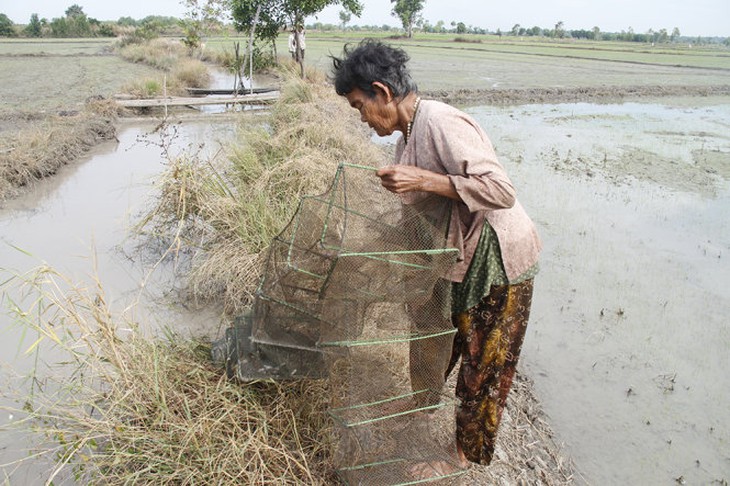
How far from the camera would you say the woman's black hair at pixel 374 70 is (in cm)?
147

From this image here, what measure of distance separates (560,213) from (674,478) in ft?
11.4

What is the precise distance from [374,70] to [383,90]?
2.6 inches

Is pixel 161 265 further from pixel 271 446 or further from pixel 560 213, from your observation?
pixel 560 213

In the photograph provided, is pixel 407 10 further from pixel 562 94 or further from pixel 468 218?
pixel 468 218

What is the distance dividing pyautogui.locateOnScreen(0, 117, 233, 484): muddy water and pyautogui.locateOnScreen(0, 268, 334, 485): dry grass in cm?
21

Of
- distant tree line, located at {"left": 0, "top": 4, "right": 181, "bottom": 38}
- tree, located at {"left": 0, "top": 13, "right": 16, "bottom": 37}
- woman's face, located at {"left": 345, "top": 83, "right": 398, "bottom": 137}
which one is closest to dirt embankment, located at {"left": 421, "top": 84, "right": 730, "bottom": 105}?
woman's face, located at {"left": 345, "top": 83, "right": 398, "bottom": 137}

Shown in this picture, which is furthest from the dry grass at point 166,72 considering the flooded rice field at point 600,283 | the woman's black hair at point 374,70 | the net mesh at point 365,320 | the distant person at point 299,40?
the woman's black hair at point 374,70

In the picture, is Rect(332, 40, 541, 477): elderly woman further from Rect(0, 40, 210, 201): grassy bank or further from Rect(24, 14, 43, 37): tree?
Rect(24, 14, 43, 37): tree

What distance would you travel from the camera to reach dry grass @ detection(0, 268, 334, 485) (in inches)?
68.2

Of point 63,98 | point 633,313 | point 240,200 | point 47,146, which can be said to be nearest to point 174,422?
point 240,200

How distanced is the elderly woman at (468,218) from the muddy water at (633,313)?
103 cm

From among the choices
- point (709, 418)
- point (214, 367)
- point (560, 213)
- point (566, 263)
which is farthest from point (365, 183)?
point (560, 213)

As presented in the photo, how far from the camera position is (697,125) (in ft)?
35.8

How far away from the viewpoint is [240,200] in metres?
3.83
